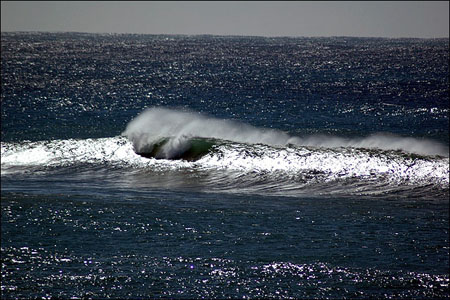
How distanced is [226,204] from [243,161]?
277 inches

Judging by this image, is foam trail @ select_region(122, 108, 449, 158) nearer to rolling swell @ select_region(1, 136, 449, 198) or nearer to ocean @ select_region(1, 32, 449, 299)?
ocean @ select_region(1, 32, 449, 299)

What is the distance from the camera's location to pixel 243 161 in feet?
81.3

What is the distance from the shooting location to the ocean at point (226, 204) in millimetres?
12141

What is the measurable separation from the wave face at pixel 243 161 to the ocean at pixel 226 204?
0.08 meters

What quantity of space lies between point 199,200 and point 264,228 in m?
3.56

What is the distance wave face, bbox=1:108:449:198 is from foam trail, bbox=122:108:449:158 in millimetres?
49

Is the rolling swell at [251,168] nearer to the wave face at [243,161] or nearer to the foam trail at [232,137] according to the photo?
the wave face at [243,161]

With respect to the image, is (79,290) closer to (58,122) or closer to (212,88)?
(58,122)

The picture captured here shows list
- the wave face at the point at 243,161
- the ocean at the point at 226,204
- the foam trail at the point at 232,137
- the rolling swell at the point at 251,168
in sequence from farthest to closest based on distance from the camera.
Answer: the foam trail at the point at 232,137
the wave face at the point at 243,161
the rolling swell at the point at 251,168
the ocean at the point at 226,204

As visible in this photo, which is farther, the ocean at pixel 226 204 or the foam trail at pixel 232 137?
the foam trail at pixel 232 137

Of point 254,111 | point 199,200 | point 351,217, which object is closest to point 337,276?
point 351,217

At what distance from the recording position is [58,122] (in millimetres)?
38000

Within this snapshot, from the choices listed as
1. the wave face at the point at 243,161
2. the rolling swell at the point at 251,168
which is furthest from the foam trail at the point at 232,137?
the rolling swell at the point at 251,168

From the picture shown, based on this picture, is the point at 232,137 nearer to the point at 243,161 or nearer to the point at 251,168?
the point at 243,161
